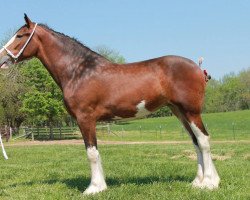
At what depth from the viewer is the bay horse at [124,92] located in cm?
724

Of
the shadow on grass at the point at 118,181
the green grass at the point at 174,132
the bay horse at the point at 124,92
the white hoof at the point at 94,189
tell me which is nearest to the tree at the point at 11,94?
the green grass at the point at 174,132

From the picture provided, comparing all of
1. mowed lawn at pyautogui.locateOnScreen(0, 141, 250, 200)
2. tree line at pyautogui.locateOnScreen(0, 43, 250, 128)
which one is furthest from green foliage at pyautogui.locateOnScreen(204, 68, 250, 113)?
mowed lawn at pyautogui.locateOnScreen(0, 141, 250, 200)

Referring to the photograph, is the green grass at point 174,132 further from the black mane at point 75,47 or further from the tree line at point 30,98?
the black mane at point 75,47

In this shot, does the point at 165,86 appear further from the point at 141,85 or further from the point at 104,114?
the point at 104,114

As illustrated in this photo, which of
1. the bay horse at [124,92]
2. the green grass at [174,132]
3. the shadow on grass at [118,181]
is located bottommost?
Result: the green grass at [174,132]

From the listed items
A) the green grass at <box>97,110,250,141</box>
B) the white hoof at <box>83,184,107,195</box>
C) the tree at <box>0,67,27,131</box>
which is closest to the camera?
the white hoof at <box>83,184,107,195</box>

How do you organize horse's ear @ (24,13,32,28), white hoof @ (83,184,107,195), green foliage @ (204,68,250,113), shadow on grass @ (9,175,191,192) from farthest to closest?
green foliage @ (204,68,250,113) → shadow on grass @ (9,175,191,192) → horse's ear @ (24,13,32,28) → white hoof @ (83,184,107,195)

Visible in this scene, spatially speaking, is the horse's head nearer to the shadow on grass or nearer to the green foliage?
the shadow on grass

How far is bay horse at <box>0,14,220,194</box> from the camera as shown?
7242 millimetres

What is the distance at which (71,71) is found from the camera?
297 inches

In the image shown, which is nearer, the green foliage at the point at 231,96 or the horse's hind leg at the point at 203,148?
the horse's hind leg at the point at 203,148

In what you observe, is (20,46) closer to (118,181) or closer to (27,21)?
(27,21)

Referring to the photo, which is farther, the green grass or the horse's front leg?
the green grass

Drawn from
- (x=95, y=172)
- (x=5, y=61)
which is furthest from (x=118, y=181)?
(x=5, y=61)
